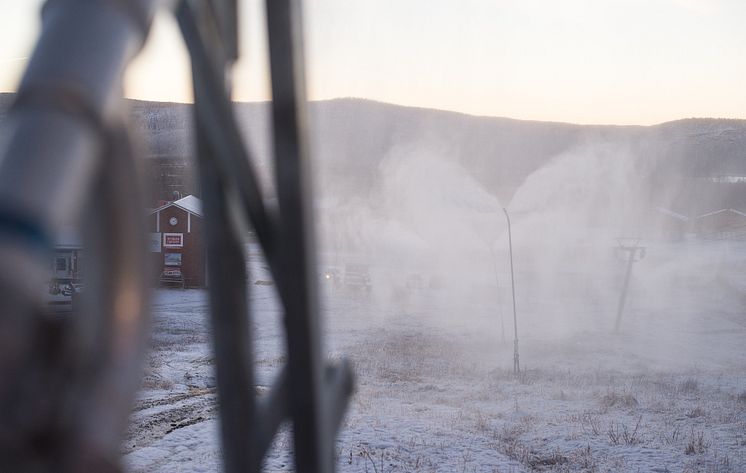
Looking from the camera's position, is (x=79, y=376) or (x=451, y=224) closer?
(x=79, y=376)

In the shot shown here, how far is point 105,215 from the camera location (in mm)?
1001

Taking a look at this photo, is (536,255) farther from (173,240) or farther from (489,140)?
(489,140)

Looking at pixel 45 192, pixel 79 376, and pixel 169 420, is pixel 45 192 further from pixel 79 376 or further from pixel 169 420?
pixel 169 420

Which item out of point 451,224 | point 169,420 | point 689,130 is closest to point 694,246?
point 451,224

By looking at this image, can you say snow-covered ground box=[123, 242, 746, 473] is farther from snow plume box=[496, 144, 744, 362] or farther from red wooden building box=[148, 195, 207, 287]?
red wooden building box=[148, 195, 207, 287]

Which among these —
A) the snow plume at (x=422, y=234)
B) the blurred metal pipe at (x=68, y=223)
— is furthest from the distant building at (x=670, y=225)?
the blurred metal pipe at (x=68, y=223)

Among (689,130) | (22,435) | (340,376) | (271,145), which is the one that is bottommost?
(340,376)

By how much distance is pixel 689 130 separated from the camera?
143 metres

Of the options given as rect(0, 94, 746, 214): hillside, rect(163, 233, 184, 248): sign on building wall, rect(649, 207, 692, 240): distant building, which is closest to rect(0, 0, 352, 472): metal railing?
rect(163, 233, 184, 248): sign on building wall

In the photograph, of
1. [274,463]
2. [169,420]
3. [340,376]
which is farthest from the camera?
[169,420]

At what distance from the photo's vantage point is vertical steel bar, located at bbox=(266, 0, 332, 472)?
1.51 m

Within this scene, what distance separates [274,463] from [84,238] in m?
9.70

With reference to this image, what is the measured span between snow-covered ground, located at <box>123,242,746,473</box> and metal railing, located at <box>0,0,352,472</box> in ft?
1.38

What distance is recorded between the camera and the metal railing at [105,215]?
757mm
